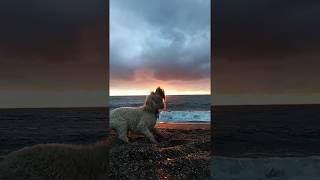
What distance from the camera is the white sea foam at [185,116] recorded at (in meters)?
2.85

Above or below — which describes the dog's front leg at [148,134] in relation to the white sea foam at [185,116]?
below

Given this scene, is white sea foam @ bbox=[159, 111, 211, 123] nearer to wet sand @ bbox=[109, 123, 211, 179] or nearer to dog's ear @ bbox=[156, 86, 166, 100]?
wet sand @ bbox=[109, 123, 211, 179]

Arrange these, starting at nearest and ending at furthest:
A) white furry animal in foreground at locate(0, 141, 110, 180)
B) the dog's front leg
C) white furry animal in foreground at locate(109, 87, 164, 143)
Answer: white furry animal in foreground at locate(0, 141, 110, 180)
white furry animal in foreground at locate(109, 87, 164, 143)
the dog's front leg

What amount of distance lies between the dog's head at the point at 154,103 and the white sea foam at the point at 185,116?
8 cm

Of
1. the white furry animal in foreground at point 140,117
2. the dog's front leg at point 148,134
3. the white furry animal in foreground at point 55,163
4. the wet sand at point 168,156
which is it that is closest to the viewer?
the white furry animal in foreground at point 55,163

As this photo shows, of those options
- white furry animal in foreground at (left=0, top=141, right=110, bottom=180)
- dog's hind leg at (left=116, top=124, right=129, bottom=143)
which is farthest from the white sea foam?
white furry animal in foreground at (left=0, top=141, right=110, bottom=180)

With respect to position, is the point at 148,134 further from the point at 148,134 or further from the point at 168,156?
the point at 168,156

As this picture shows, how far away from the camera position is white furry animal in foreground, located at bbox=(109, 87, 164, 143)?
294cm

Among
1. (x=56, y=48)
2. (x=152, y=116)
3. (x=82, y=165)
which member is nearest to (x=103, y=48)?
(x=56, y=48)

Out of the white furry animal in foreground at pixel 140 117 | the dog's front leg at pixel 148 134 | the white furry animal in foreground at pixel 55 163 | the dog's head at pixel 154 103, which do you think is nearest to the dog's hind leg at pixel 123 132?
the white furry animal in foreground at pixel 140 117

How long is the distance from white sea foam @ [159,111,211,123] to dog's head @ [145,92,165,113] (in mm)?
82

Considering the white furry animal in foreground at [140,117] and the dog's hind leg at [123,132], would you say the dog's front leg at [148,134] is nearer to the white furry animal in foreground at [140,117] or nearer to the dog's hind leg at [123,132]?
the white furry animal in foreground at [140,117]

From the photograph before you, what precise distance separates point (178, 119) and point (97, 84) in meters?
0.62

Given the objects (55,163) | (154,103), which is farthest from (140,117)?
(55,163)
